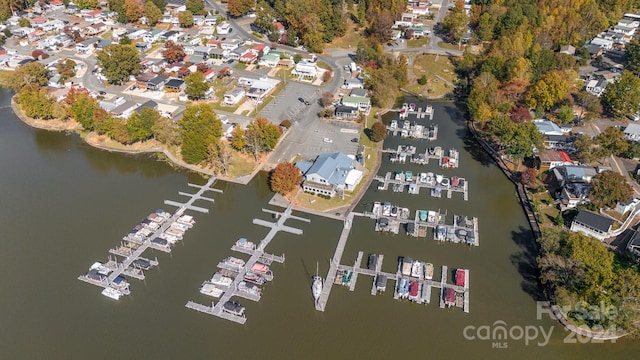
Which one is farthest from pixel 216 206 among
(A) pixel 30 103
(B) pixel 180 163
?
(A) pixel 30 103

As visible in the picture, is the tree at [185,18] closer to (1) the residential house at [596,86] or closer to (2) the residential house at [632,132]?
(1) the residential house at [596,86]

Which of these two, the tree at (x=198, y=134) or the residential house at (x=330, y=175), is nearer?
the residential house at (x=330, y=175)

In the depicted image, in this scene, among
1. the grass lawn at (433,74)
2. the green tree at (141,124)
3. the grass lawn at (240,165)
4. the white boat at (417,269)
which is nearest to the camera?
the white boat at (417,269)

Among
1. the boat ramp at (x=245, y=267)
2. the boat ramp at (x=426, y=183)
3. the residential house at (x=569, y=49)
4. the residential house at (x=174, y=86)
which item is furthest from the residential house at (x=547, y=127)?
the residential house at (x=174, y=86)

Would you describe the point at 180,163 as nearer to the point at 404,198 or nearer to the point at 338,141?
the point at 338,141

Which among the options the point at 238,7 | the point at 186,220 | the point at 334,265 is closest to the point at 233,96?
the point at 186,220

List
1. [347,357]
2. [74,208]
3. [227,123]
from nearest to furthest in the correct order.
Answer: [347,357], [74,208], [227,123]
